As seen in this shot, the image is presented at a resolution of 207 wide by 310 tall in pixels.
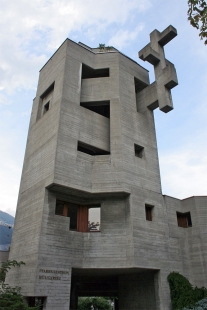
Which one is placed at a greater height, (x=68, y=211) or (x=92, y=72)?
(x=92, y=72)

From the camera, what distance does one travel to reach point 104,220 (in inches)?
664

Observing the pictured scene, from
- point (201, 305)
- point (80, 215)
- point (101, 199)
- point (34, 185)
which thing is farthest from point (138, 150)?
point (201, 305)

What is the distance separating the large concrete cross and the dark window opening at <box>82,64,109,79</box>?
3.24 m

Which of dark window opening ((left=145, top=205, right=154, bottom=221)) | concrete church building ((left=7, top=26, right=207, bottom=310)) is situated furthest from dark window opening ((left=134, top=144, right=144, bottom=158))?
dark window opening ((left=145, top=205, right=154, bottom=221))

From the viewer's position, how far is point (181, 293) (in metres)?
16.0

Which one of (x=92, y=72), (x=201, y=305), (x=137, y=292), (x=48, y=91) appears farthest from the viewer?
(x=92, y=72)

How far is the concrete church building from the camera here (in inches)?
608

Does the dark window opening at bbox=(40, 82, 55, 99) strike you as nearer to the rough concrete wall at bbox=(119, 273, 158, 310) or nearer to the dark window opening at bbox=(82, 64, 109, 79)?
the dark window opening at bbox=(82, 64, 109, 79)

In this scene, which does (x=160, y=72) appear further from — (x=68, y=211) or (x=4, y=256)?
(x=4, y=256)

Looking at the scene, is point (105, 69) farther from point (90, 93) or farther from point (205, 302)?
point (205, 302)

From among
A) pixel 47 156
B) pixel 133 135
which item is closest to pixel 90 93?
pixel 133 135

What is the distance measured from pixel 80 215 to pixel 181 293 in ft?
24.6

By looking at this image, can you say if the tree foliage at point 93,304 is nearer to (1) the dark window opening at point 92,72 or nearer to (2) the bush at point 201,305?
(2) the bush at point 201,305

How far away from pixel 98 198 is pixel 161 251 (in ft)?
16.7
